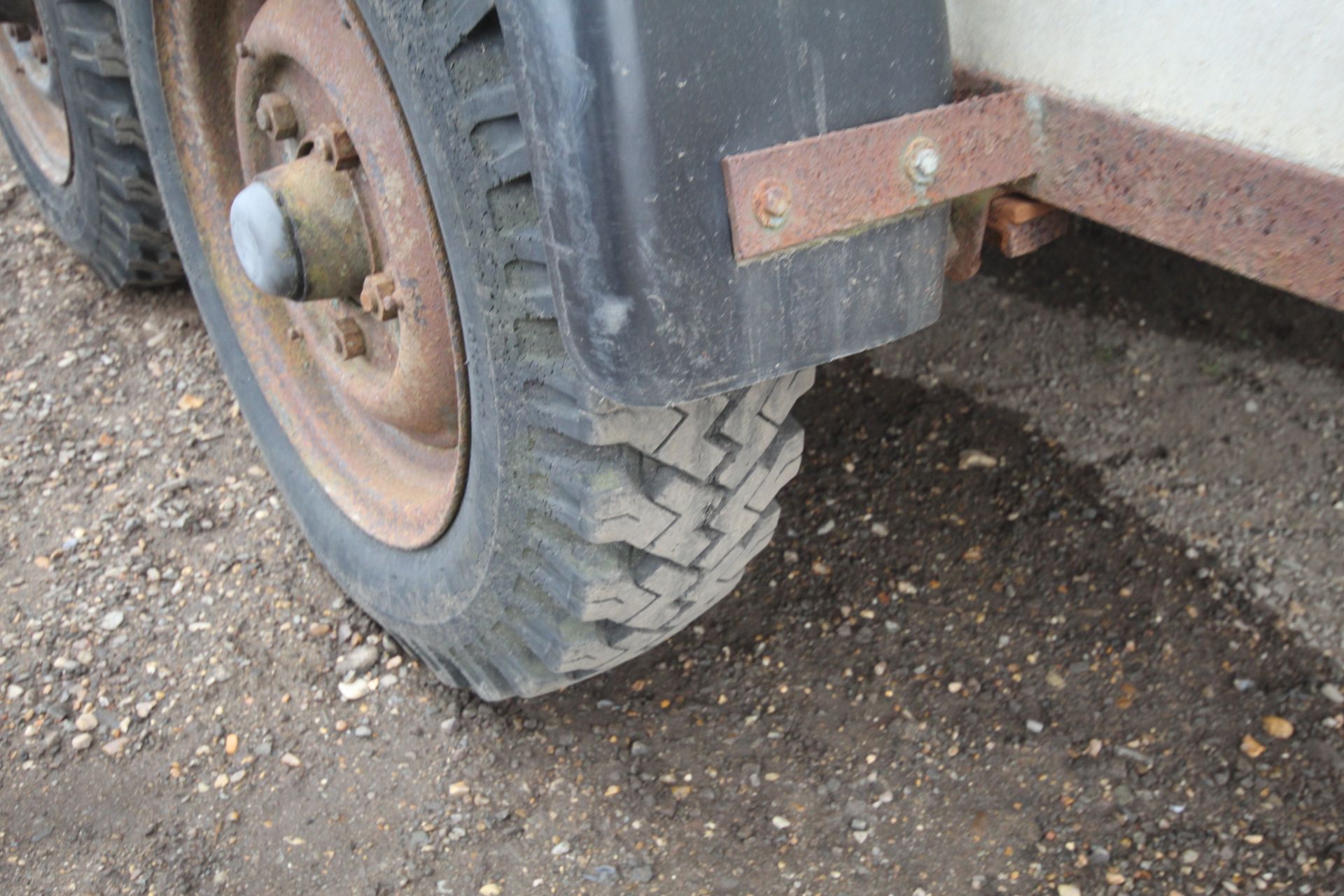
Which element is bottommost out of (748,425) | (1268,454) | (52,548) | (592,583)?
(1268,454)

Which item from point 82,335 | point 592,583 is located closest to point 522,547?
point 592,583

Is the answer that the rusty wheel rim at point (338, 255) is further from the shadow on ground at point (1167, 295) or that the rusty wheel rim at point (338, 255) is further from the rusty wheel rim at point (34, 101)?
the shadow on ground at point (1167, 295)

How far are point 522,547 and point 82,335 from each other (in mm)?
1790

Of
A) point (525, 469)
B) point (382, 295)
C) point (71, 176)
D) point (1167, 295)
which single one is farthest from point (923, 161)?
point (71, 176)

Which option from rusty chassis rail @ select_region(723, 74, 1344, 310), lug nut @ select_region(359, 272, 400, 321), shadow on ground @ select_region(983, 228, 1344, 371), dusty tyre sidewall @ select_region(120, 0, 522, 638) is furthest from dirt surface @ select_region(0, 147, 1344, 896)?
rusty chassis rail @ select_region(723, 74, 1344, 310)

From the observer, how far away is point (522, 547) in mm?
1350

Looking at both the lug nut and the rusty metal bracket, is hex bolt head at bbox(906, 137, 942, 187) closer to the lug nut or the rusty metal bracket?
the rusty metal bracket

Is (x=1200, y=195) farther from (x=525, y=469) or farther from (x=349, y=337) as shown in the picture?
(x=349, y=337)

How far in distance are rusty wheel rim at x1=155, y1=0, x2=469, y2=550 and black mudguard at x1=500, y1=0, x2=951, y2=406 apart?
339 millimetres

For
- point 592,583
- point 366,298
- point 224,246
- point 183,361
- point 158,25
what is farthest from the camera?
point 183,361

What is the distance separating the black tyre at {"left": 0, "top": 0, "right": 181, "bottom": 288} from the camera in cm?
204

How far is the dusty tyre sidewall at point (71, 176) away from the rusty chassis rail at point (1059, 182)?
5.56 feet

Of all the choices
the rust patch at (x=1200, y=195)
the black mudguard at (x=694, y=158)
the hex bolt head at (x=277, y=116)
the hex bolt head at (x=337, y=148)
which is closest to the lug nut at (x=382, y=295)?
the hex bolt head at (x=337, y=148)

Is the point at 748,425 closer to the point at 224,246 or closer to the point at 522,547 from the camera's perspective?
the point at 522,547
